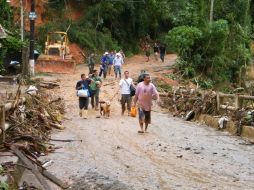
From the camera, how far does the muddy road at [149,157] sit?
35.1 feet

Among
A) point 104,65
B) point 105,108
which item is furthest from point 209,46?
point 105,108

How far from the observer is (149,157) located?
1317 cm

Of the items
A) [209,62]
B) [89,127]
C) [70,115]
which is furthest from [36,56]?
[89,127]

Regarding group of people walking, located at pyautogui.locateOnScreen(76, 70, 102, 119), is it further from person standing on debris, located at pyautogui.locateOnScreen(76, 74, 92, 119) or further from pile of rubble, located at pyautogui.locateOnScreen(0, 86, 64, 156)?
pile of rubble, located at pyautogui.locateOnScreen(0, 86, 64, 156)

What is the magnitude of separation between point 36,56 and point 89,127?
19105mm

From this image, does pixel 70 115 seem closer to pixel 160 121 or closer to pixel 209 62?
pixel 160 121

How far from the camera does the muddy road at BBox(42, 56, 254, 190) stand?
35.1 ft

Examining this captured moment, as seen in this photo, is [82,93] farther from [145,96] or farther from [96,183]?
[96,183]

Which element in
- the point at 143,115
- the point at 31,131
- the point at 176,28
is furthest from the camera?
the point at 176,28

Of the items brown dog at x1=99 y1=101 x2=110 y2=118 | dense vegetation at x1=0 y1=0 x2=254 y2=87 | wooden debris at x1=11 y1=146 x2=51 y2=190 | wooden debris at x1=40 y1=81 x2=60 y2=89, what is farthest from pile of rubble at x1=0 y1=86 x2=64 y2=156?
dense vegetation at x1=0 y1=0 x2=254 y2=87

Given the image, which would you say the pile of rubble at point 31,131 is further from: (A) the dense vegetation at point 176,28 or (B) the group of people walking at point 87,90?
(A) the dense vegetation at point 176,28

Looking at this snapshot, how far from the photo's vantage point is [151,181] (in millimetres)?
10633

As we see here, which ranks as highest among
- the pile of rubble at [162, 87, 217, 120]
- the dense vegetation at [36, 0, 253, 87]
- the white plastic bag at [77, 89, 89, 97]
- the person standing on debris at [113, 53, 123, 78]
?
the dense vegetation at [36, 0, 253, 87]

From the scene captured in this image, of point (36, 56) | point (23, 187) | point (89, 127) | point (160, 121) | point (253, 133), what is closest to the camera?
point (23, 187)
